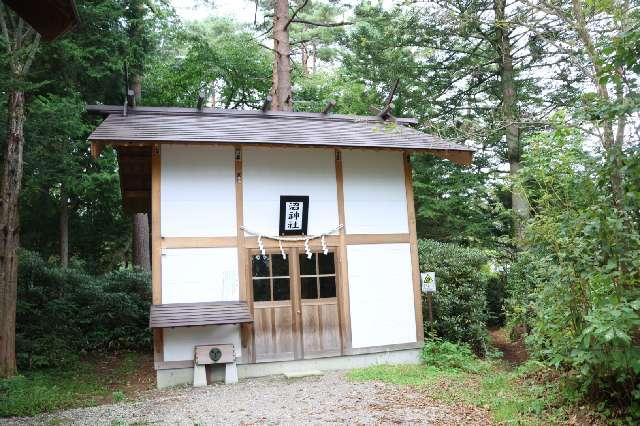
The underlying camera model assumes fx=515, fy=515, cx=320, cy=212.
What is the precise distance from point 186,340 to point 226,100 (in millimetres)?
11443

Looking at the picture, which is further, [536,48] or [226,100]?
[226,100]

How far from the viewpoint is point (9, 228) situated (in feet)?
26.5

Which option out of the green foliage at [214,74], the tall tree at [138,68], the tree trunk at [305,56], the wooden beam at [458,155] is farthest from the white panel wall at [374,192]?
the tree trunk at [305,56]

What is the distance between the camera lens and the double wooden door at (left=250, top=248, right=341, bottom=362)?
8.27 m

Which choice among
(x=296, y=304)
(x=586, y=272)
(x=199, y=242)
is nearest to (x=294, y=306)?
(x=296, y=304)

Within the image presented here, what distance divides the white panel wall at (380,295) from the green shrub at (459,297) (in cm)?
92

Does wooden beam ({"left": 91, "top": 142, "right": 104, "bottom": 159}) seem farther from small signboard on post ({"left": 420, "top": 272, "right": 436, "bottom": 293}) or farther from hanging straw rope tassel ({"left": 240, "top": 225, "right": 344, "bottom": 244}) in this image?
small signboard on post ({"left": 420, "top": 272, "right": 436, "bottom": 293})

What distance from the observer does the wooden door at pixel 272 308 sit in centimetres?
823

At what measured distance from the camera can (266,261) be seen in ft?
27.7

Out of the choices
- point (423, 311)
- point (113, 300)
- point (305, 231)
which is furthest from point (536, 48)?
point (113, 300)

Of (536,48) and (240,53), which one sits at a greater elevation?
(240,53)

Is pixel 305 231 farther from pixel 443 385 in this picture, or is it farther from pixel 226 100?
pixel 226 100

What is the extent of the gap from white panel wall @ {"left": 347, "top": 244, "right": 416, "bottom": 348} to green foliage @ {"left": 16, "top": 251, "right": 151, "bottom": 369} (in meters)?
5.54

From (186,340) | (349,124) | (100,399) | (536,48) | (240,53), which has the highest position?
(240,53)
